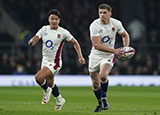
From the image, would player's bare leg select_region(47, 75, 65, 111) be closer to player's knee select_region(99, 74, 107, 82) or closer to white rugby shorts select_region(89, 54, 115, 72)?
white rugby shorts select_region(89, 54, 115, 72)

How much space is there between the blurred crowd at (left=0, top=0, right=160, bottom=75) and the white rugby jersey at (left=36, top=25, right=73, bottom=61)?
8444mm

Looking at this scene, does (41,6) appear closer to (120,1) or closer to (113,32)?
(120,1)

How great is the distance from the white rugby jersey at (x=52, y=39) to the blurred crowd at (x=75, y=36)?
844 centimetres

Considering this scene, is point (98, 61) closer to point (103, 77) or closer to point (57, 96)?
point (103, 77)

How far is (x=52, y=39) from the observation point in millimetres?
10820

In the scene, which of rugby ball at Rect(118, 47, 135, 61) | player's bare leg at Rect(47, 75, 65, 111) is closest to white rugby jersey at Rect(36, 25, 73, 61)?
player's bare leg at Rect(47, 75, 65, 111)

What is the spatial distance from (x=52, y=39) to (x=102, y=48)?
4.44 feet

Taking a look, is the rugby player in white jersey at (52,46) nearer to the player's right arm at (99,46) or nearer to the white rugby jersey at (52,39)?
the white rugby jersey at (52,39)

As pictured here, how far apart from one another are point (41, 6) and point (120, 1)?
3.99 metres

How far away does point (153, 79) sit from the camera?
2080 centimetres

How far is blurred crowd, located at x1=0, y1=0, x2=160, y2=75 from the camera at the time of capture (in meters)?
20.9

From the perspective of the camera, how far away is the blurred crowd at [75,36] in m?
20.9

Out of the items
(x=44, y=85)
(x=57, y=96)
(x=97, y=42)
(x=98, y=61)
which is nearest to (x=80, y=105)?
(x=44, y=85)

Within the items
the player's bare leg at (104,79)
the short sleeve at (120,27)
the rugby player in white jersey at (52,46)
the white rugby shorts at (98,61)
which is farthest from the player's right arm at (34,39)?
the short sleeve at (120,27)
